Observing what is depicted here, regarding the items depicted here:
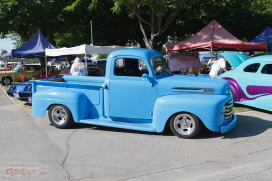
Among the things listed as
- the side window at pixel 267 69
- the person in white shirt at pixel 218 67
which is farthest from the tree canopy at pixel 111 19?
the side window at pixel 267 69

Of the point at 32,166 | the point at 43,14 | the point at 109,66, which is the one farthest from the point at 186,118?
the point at 43,14

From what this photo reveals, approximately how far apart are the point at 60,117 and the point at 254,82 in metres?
5.54

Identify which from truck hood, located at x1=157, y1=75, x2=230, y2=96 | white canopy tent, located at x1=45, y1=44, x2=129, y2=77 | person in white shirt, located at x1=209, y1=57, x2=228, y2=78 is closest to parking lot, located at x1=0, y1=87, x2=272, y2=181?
truck hood, located at x1=157, y1=75, x2=230, y2=96

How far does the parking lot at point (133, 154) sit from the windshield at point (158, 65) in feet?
4.69

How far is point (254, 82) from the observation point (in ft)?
27.1

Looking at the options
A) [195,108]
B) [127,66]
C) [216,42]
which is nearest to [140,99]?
[127,66]

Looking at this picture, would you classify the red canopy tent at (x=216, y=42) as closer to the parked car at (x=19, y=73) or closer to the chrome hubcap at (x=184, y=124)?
the chrome hubcap at (x=184, y=124)

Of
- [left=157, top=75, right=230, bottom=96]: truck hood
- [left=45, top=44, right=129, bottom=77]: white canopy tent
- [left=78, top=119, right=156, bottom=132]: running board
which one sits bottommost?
[left=78, top=119, right=156, bottom=132]: running board

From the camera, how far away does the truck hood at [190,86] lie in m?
5.91

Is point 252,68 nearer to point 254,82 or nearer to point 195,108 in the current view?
point 254,82

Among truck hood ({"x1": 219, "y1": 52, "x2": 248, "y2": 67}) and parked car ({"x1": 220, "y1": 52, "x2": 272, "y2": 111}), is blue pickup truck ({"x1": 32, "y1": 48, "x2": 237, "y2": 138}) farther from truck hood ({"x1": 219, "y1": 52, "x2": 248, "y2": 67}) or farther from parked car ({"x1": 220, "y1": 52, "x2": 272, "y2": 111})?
truck hood ({"x1": 219, "y1": 52, "x2": 248, "y2": 67})

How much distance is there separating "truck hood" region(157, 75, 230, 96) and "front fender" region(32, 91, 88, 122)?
71.8 inches

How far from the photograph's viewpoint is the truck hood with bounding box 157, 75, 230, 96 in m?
5.91

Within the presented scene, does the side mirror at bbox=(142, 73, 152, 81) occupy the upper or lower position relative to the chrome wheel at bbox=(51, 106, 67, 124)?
upper
